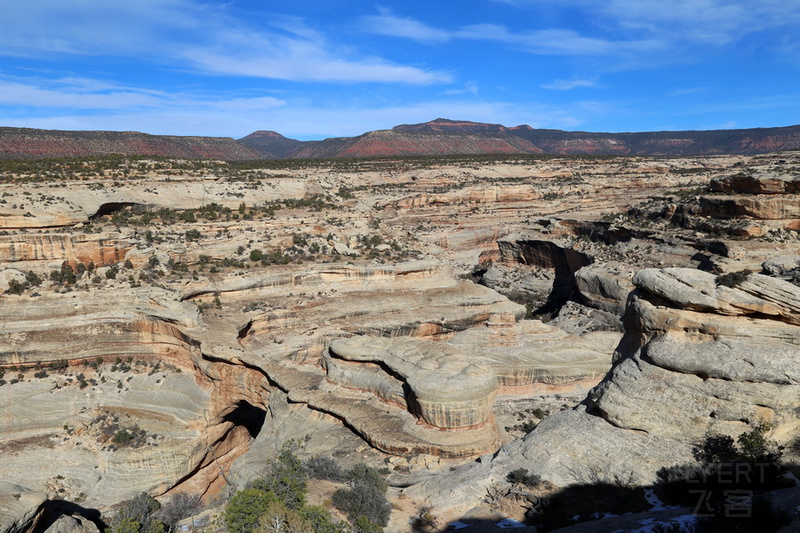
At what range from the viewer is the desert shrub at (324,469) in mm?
13617

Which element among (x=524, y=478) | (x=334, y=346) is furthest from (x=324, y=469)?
(x=334, y=346)

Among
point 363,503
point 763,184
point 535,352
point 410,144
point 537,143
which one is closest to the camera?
point 363,503

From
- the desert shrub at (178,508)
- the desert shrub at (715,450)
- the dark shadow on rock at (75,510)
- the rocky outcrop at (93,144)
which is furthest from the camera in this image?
the rocky outcrop at (93,144)

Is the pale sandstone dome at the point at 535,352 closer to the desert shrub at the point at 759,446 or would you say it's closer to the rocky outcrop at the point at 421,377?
the rocky outcrop at the point at 421,377

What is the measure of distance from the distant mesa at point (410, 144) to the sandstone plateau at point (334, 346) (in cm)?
5418

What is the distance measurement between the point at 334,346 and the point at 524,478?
9.25 metres

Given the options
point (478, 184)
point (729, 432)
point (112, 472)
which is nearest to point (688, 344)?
point (729, 432)

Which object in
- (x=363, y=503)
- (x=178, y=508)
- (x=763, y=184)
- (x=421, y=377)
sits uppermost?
(x=763, y=184)

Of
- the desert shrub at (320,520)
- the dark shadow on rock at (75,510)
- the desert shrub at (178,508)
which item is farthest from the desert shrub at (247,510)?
the dark shadow on rock at (75,510)

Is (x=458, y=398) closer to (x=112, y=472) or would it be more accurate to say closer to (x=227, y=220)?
(x=112, y=472)

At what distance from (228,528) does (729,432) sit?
11617 millimetres

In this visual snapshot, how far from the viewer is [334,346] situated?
1892cm

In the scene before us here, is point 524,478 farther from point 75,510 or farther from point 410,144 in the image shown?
point 410,144

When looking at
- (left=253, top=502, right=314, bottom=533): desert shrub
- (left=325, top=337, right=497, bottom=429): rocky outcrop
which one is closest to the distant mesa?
(left=325, top=337, right=497, bottom=429): rocky outcrop
